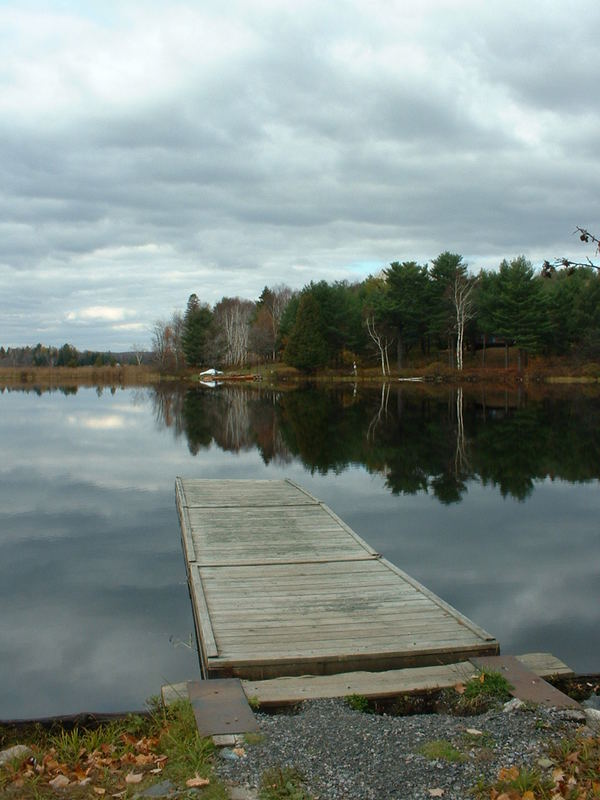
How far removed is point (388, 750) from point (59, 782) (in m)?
1.84

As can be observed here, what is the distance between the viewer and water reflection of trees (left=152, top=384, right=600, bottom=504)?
59.4ft

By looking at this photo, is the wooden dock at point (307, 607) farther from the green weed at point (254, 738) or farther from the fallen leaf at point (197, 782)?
the fallen leaf at point (197, 782)

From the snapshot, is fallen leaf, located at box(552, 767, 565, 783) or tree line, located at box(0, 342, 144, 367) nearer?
fallen leaf, located at box(552, 767, 565, 783)

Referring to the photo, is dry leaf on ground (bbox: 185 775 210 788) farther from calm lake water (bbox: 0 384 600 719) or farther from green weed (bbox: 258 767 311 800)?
calm lake water (bbox: 0 384 600 719)

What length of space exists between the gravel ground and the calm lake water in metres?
2.26

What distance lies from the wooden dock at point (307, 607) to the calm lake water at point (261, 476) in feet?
1.87

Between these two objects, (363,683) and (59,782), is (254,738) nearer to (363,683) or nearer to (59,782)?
(59,782)

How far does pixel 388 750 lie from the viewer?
171 inches

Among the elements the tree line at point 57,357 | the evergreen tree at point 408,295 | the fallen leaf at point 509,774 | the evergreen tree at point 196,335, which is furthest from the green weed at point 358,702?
the tree line at point 57,357

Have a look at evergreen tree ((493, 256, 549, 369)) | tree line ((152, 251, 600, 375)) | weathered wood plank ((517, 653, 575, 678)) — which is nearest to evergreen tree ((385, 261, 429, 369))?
tree line ((152, 251, 600, 375))

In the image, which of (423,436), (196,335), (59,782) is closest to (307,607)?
(59,782)

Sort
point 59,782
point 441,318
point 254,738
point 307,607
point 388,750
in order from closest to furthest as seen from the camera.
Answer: point 59,782 < point 388,750 < point 254,738 < point 307,607 < point 441,318

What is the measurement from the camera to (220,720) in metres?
4.76

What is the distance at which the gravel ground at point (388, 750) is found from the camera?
3.92 m
